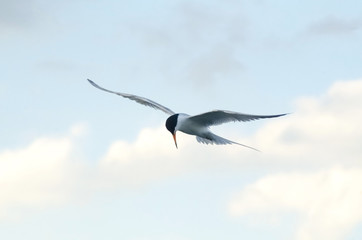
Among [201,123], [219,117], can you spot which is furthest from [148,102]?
[219,117]

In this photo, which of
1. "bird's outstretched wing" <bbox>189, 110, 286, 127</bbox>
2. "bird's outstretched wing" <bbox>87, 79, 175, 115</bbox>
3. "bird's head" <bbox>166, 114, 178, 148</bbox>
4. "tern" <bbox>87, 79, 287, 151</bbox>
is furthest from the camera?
"bird's outstretched wing" <bbox>87, 79, 175, 115</bbox>

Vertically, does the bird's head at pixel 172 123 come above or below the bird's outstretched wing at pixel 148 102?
below

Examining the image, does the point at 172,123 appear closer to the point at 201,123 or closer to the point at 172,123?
the point at 172,123

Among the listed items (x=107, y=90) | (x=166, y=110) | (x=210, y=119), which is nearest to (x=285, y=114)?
(x=210, y=119)

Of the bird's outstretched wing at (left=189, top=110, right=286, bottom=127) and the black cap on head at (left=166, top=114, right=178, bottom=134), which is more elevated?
the black cap on head at (left=166, top=114, right=178, bottom=134)

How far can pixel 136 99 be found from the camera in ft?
112

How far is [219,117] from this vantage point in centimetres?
2864

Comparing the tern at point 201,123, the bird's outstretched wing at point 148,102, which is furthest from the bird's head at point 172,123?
the bird's outstretched wing at point 148,102

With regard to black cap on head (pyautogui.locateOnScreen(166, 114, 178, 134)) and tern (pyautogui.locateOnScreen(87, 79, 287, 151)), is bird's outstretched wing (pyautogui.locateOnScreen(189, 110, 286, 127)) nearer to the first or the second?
tern (pyautogui.locateOnScreen(87, 79, 287, 151))

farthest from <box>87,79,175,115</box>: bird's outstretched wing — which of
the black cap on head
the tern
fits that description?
the black cap on head

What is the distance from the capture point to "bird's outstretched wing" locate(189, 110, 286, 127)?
88.0 feet

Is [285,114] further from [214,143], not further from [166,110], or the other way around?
[166,110]

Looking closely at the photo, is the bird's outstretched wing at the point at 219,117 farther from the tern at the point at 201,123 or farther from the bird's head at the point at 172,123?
the bird's head at the point at 172,123

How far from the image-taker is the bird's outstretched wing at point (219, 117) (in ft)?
88.0
